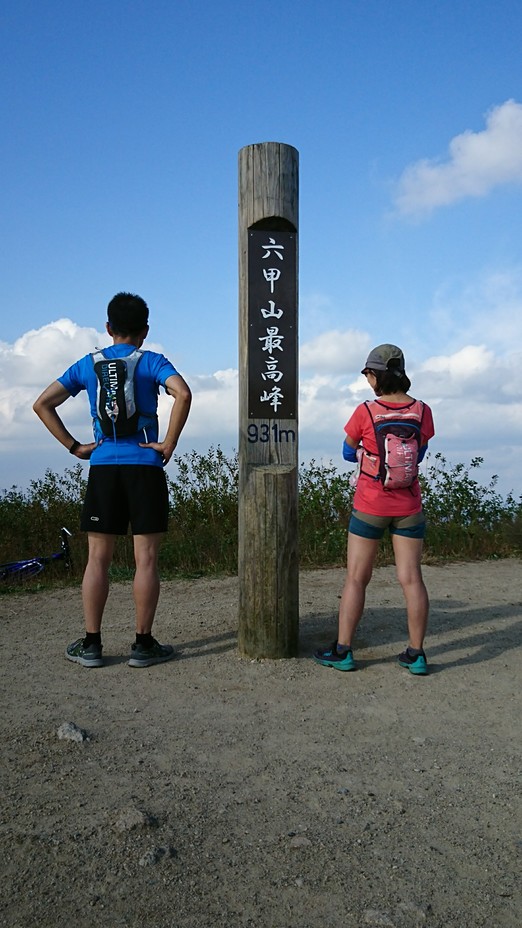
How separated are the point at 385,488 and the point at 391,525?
254mm

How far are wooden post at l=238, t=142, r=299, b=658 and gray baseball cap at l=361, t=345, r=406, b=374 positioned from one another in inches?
25.9

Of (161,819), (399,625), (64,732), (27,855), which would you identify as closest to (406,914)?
(161,819)

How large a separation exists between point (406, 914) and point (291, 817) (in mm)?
687

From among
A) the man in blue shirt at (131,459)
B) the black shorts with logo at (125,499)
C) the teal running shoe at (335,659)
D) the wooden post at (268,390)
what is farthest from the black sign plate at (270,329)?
the teal running shoe at (335,659)

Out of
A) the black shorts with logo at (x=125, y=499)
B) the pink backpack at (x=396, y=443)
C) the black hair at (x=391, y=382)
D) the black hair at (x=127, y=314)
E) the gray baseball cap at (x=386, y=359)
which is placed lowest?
the black shorts with logo at (x=125, y=499)

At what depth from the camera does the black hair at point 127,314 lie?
498cm

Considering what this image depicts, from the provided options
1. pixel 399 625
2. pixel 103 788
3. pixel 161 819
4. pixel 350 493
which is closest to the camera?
pixel 161 819

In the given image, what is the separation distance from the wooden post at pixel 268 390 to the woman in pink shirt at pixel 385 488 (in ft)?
1.66

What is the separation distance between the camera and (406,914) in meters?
2.54

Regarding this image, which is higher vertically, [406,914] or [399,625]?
[399,625]

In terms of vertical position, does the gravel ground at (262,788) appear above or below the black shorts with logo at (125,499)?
below

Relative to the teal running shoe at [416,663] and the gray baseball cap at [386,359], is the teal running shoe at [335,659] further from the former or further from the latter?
the gray baseball cap at [386,359]

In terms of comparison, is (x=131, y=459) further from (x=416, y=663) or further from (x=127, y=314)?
(x=416, y=663)

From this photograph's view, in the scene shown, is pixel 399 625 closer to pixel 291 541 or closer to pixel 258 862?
pixel 291 541
